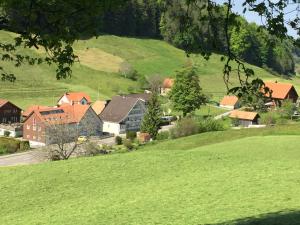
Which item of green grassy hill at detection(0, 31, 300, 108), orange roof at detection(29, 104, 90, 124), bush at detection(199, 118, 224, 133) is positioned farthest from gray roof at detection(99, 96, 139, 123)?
bush at detection(199, 118, 224, 133)

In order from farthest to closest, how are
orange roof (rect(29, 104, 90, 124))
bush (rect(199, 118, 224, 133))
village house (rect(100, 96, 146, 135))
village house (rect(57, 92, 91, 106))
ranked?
1. village house (rect(57, 92, 91, 106))
2. village house (rect(100, 96, 146, 135))
3. orange roof (rect(29, 104, 90, 124))
4. bush (rect(199, 118, 224, 133))

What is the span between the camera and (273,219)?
13.4 m

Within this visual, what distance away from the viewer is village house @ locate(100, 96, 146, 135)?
76.9 metres

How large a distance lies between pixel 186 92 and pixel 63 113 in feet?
70.5

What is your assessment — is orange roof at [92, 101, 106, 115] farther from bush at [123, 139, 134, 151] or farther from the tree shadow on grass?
the tree shadow on grass

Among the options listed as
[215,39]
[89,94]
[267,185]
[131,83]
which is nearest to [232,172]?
[267,185]

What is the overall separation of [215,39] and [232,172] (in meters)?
17.1

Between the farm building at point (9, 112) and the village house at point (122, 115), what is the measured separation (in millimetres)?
13701

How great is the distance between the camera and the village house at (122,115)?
76.9 meters

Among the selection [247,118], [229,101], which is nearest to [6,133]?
[247,118]

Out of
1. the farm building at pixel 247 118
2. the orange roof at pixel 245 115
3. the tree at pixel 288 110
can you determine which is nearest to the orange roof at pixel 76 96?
the orange roof at pixel 245 115

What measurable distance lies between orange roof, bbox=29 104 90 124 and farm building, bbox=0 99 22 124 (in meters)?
8.74

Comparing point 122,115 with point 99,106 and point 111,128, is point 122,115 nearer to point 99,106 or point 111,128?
point 111,128

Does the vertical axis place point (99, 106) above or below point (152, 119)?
above
